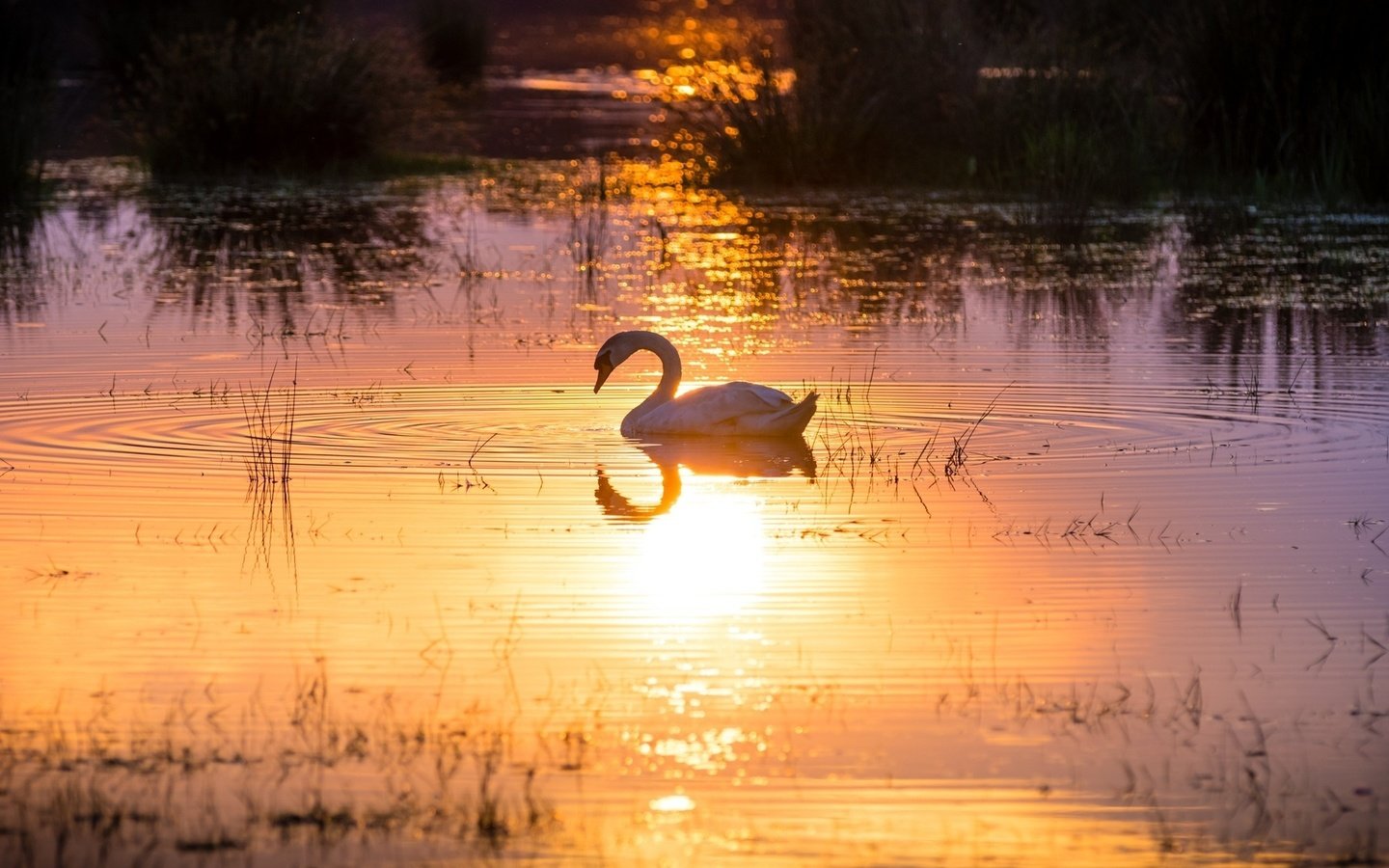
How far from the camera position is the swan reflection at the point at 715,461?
9133 millimetres

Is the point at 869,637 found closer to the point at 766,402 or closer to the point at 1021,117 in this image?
the point at 766,402

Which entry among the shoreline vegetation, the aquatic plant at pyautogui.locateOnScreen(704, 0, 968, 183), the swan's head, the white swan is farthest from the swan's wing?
the aquatic plant at pyautogui.locateOnScreen(704, 0, 968, 183)

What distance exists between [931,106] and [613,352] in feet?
49.0

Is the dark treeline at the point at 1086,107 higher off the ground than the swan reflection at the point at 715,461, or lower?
higher

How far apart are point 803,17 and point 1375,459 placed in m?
19.7

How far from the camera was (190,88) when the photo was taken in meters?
25.1

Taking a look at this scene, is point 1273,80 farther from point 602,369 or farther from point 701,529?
point 701,529

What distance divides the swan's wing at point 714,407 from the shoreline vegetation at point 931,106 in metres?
11.1

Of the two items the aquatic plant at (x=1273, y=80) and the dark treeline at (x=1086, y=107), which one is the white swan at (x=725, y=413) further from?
the aquatic plant at (x=1273, y=80)

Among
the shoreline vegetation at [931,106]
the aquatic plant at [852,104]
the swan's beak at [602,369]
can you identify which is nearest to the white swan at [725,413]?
the swan's beak at [602,369]

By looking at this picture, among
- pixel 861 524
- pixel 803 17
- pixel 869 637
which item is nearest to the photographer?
pixel 869 637

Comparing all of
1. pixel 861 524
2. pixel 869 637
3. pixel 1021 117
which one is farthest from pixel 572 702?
pixel 1021 117

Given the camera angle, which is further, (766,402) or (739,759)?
(766,402)

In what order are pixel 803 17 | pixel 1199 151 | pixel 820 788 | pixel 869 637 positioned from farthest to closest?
pixel 803 17 → pixel 1199 151 → pixel 869 637 → pixel 820 788
